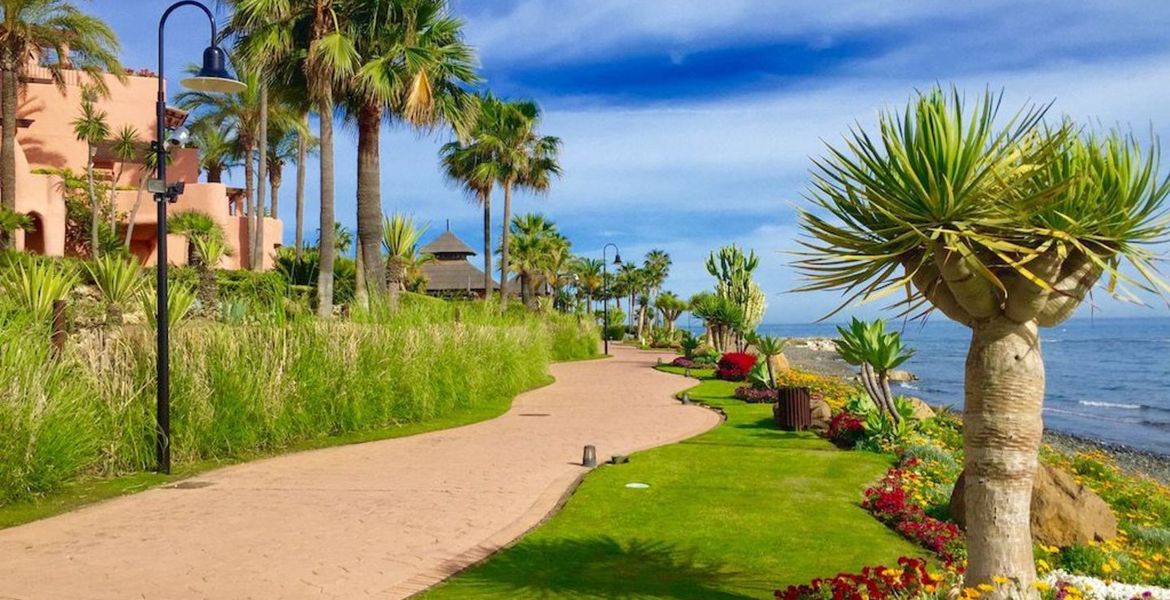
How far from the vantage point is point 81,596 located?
6.37 metres

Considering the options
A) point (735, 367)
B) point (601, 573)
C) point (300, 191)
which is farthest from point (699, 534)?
point (300, 191)

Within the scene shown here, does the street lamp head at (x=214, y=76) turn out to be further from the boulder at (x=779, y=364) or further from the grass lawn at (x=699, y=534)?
the boulder at (x=779, y=364)

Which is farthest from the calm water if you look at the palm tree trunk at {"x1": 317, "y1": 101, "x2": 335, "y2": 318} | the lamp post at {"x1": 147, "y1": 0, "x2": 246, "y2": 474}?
the palm tree trunk at {"x1": 317, "y1": 101, "x2": 335, "y2": 318}

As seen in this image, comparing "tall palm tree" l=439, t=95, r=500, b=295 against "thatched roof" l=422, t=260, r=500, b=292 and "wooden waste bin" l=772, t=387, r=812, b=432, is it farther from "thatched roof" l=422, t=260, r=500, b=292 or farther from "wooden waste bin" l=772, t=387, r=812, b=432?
"wooden waste bin" l=772, t=387, r=812, b=432

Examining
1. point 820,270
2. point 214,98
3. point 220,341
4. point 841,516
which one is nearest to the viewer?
point 820,270

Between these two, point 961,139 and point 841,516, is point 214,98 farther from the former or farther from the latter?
point 961,139

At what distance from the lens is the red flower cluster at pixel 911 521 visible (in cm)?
796

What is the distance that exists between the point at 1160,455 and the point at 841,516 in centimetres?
2018

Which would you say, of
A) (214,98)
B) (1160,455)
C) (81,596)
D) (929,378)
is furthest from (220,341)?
(929,378)

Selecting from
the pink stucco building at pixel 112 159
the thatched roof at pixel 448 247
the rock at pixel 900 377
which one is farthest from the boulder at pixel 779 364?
the thatched roof at pixel 448 247

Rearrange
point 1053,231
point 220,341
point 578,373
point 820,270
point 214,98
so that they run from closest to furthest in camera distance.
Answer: point 1053,231 → point 820,270 → point 220,341 → point 578,373 → point 214,98

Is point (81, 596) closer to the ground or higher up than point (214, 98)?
closer to the ground

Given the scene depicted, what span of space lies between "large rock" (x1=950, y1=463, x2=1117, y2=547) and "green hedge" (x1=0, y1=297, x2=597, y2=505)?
10.7 m

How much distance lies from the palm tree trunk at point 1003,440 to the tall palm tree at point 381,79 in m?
18.8
